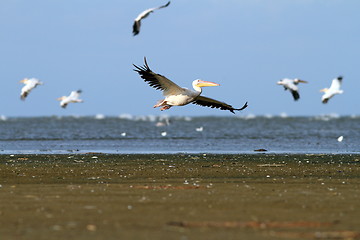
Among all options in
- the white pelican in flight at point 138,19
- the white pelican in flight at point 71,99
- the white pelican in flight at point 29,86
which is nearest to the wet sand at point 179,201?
the white pelican in flight at point 138,19

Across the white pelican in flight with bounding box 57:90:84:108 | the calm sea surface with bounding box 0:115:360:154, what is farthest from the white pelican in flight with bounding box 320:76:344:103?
the white pelican in flight with bounding box 57:90:84:108

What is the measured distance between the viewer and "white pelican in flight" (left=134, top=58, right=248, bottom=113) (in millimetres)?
20344

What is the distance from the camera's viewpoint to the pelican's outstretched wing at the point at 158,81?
20141mm

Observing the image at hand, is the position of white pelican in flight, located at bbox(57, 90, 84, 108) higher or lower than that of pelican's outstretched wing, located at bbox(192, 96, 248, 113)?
higher

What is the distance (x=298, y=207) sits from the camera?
423 inches

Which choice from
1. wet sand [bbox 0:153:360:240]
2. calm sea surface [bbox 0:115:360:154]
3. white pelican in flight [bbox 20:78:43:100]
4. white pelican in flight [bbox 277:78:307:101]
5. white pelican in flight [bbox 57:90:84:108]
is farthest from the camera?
white pelican in flight [bbox 57:90:84:108]

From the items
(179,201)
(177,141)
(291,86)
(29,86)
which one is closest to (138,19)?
(179,201)

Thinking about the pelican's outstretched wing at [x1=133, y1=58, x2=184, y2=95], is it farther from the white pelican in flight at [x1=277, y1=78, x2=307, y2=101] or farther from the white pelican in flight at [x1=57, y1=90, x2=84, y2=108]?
the white pelican in flight at [x1=57, y1=90, x2=84, y2=108]

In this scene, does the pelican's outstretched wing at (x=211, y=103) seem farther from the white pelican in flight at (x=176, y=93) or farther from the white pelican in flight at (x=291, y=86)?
the white pelican in flight at (x=291, y=86)

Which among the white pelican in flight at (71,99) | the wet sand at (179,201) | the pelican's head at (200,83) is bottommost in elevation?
the wet sand at (179,201)

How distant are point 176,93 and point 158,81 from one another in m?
0.83

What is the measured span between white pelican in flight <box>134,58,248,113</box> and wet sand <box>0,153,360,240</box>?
2404 mm

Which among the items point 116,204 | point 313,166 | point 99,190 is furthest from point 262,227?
point 313,166

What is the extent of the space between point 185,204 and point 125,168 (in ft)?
26.7
